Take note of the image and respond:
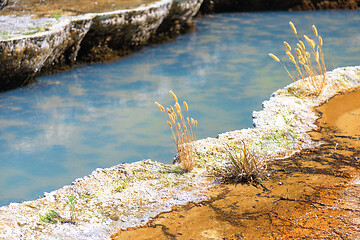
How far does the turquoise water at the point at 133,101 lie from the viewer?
16.8ft

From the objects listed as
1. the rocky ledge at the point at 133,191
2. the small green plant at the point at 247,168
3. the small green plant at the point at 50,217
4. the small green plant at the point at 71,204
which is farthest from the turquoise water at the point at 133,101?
the small green plant at the point at 50,217

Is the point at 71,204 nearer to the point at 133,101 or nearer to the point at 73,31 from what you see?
the point at 133,101

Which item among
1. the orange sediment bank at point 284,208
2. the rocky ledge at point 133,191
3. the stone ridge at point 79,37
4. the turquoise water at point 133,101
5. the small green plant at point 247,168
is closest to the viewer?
the orange sediment bank at point 284,208

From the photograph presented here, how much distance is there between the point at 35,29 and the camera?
288 inches

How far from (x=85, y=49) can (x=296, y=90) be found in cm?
446

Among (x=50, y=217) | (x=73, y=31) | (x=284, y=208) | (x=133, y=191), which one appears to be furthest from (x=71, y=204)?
(x=73, y=31)

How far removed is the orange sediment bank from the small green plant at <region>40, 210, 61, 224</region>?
17.9 inches

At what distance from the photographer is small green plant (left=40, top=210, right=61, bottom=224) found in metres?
3.12

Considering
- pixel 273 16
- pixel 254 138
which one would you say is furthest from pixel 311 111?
pixel 273 16

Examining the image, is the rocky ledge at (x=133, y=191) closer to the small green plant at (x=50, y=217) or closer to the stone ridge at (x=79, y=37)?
the small green plant at (x=50, y=217)

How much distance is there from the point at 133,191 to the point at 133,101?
10.9 ft

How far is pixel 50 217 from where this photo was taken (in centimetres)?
314

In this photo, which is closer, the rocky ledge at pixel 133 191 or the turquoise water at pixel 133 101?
the rocky ledge at pixel 133 191

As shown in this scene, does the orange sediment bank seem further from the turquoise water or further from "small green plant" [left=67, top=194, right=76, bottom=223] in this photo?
the turquoise water
